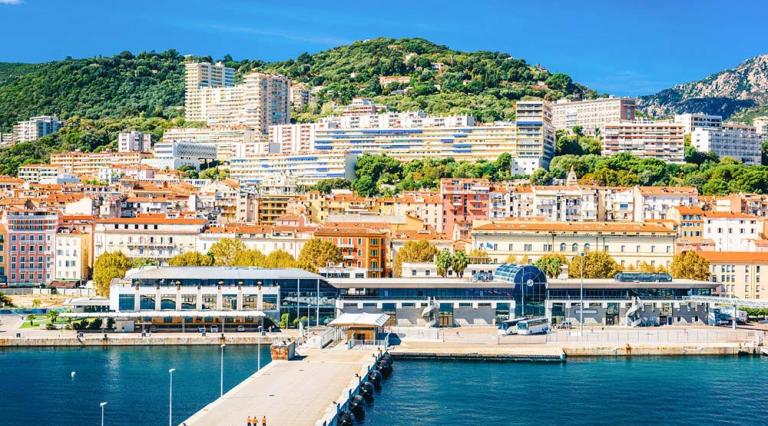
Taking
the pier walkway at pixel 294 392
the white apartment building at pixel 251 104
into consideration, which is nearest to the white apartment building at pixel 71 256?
the pier walkway at pixel 294 392

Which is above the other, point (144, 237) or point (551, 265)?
point (144, 237)

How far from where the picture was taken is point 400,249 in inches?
3403

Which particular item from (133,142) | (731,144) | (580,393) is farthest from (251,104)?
(580,393)

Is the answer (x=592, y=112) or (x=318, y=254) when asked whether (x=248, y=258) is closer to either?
(x=318, y=254)

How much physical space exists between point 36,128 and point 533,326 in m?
144

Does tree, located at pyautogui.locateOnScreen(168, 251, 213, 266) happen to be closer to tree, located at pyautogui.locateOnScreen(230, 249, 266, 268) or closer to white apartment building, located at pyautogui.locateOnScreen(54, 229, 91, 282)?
tree, located at pyautogui.locateOnScreen(230, 249, 266, 268)

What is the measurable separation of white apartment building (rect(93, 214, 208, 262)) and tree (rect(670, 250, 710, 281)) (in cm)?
3599

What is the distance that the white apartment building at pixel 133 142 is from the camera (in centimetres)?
17600

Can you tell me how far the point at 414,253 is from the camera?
3359 inches

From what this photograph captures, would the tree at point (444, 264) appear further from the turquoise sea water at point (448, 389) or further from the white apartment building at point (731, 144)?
the white apartment building at point (731, 144)

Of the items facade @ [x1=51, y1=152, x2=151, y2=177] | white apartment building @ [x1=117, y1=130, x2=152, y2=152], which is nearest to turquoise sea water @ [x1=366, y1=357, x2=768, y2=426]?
facade @ [x1=51, y1=152, x2=151, y2=177]

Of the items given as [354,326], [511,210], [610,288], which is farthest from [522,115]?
[354,326]

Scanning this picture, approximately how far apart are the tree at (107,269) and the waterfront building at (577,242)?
80.5 feet

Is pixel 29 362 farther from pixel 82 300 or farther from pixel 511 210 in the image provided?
pixel 511 210
